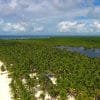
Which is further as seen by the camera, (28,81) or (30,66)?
(30,66)

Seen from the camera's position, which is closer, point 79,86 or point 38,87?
point 79,86

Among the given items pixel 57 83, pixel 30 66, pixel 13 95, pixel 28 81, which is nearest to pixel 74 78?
pixel 57 83

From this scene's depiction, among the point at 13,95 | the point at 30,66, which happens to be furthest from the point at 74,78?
the point at 30,66

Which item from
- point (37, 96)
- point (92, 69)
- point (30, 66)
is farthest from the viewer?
point (30, 66)

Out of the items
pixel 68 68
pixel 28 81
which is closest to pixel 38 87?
pixel 28 81

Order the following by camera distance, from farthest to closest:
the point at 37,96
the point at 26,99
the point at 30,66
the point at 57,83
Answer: the point at 30,66 < the point at 57,83 < the point at 37,96 < the point at 26,99

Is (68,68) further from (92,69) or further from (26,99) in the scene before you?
(26,99)

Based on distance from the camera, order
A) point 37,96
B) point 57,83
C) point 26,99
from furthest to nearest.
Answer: point 57,83 → point 37,96 → point 26,99

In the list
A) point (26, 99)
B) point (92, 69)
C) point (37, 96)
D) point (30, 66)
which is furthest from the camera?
point (30, 66)

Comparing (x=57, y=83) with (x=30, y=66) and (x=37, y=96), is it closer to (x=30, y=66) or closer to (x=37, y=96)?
(x=37, y=96)
